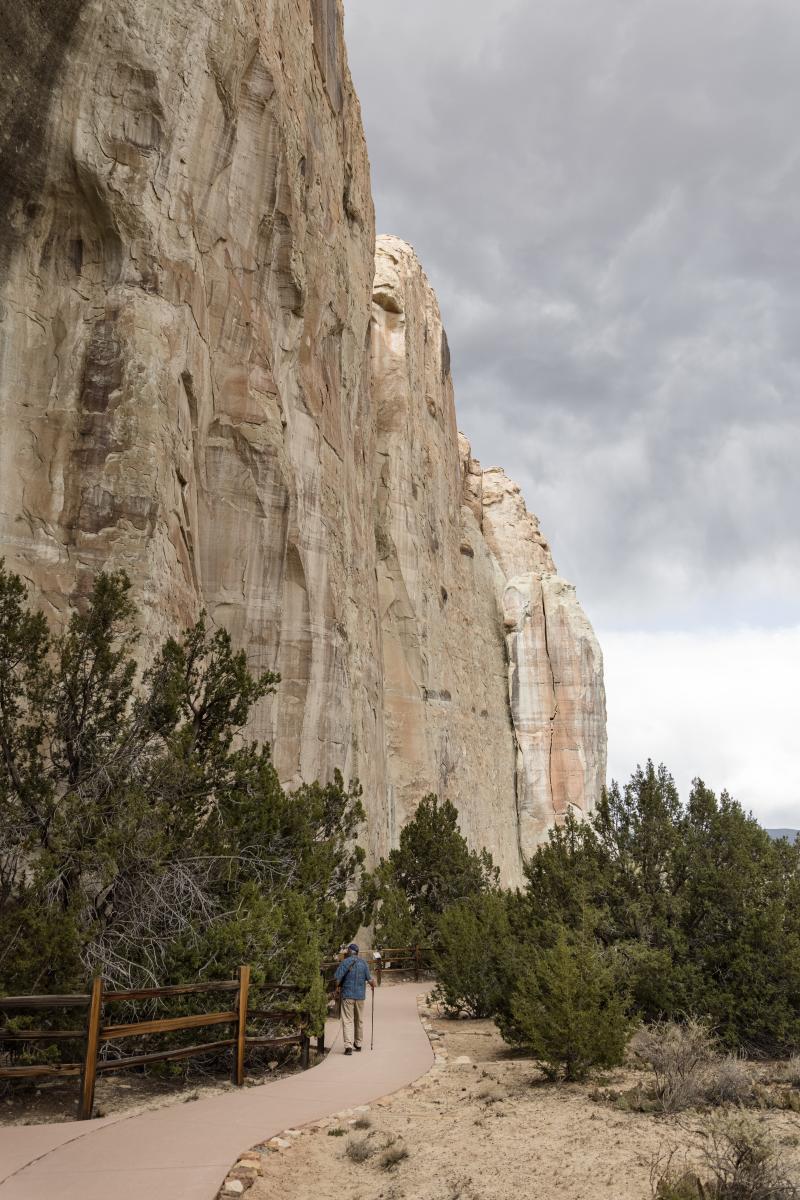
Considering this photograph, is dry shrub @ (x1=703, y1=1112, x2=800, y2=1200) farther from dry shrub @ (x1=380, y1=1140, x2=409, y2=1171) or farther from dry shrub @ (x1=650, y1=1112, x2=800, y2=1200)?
dry shrub @ (x1=380, y1=1140, x2=409, y2=1171)

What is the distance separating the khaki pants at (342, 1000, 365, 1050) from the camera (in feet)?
37.4

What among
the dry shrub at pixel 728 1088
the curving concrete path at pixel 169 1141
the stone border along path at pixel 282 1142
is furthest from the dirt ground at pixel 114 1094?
the dry shrub at pixel 728 1088

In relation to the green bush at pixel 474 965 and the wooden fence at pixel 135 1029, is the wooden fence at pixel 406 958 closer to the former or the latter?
the green bush at pixel 474 965

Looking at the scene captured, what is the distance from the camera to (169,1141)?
262 inches

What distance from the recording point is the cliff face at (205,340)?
16203 millimetres

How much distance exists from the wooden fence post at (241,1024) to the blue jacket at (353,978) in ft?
8.50

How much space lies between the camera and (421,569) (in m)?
44.6

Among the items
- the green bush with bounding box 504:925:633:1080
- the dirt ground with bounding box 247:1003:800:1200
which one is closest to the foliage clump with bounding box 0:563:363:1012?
the dirt ground with bounding box 247:1003:800:1200

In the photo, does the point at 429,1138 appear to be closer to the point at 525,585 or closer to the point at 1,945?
the point at 1,945

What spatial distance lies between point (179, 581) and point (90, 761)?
753cm

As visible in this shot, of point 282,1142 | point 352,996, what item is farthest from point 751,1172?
point 352,996

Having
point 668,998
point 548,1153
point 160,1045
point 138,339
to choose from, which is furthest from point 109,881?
point 138,339

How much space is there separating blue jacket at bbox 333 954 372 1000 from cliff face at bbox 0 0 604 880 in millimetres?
6482

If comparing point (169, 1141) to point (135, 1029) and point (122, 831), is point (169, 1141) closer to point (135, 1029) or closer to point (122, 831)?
point (135, 1029)
